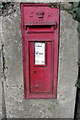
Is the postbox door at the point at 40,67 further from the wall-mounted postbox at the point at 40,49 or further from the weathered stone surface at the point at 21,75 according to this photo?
the weathered stone surface at the point at 21,75

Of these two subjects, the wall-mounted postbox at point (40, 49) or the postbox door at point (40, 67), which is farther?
the postbox door at point (40, 67)

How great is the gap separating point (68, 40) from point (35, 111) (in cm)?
124

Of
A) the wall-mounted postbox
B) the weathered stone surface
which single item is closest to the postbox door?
the wall-mounted postbox

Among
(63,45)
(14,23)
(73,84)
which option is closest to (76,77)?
(73,84)

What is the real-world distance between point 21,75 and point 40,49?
0.49m

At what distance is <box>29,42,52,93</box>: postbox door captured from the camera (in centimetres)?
236

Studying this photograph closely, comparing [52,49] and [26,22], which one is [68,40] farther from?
[26,22]

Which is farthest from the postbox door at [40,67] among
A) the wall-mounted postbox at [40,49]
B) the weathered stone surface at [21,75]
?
the weathered stone surface at [21,75]

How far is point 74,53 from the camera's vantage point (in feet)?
7.95

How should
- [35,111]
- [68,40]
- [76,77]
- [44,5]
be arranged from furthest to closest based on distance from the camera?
[35,111]
[76,77]
[68,40]
[44,5]

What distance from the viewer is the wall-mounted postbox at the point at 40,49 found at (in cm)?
222

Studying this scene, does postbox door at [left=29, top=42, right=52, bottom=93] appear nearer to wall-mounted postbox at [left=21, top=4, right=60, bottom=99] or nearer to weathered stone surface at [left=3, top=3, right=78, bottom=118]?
wall-mounted postbox at [left=21, top=4, right=60, bottom=99]

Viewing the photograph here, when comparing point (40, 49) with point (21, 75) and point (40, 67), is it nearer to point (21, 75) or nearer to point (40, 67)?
point (40, 67)

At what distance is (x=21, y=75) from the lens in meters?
2.51
